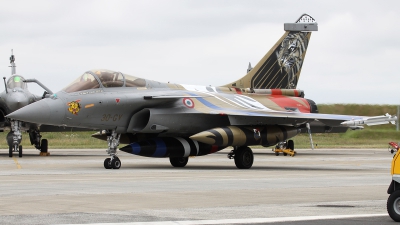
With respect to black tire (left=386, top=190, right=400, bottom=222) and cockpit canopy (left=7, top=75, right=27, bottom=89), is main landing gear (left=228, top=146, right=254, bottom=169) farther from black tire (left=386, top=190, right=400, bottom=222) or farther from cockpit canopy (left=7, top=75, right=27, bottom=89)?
black tire (left=386, top=190, right=400, bottom=222)

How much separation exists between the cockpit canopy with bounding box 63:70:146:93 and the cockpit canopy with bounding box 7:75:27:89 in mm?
7687

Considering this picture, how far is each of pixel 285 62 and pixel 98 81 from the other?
8.21 meters

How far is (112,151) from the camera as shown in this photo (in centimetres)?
1811

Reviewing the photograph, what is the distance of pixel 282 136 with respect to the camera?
63.6ft

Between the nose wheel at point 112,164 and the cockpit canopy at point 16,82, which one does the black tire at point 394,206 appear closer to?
the nose wheel at point 112,164

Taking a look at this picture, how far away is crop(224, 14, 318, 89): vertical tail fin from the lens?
76.0 feet

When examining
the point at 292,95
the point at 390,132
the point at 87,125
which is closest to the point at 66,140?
the point at 390,132

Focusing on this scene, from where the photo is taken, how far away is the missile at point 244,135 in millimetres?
17750

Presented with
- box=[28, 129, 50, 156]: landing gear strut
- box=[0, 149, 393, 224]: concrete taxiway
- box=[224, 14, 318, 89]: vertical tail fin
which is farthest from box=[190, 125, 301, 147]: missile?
box=[28, 129, 50, 156]: landing gear strut

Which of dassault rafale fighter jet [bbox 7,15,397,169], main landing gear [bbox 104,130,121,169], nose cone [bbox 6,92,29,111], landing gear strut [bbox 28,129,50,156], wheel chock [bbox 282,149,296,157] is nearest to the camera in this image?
dassault rafale fighter jet [bbox 7,15,397,169]

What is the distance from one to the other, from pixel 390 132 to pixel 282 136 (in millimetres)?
18603

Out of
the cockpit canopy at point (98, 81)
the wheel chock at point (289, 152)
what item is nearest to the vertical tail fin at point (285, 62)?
the cockpit canopy at point (98, 81)

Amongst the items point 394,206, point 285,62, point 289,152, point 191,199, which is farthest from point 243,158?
point 394,206

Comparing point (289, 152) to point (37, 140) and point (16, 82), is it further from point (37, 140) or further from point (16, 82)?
point (16, 82)
